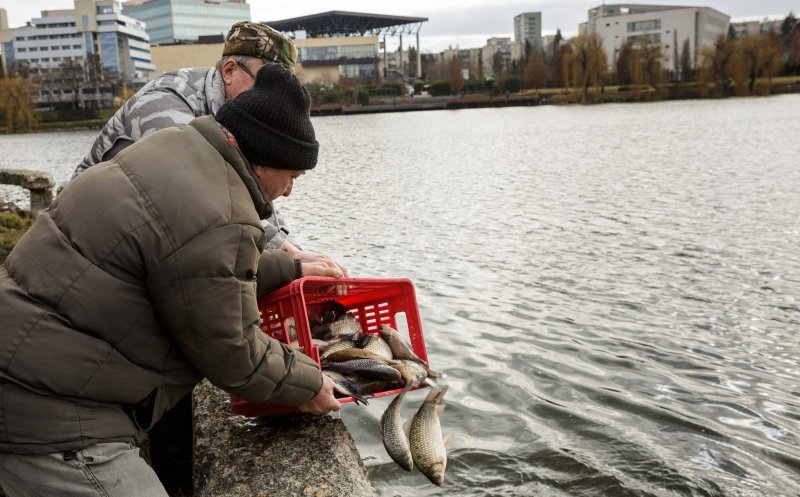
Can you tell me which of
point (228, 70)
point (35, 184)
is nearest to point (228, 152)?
point (228, 70)

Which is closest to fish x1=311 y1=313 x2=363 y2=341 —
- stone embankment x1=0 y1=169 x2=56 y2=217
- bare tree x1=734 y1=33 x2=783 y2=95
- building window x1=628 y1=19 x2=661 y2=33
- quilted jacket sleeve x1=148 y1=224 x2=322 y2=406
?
quilted jacket sleeve x1=148 y1=224 x2=322 y2=406

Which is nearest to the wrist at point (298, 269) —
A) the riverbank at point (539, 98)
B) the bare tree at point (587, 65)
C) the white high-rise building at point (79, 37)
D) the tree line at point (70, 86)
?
the tree line at point (70, 86)

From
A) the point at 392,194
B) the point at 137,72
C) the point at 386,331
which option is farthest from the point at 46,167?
the point at 137,72

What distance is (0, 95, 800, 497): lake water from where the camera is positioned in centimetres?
522

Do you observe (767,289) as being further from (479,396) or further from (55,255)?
(55,255)

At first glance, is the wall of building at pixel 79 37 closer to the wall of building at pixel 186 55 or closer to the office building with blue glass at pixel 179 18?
the wall of building at pixel 186 55

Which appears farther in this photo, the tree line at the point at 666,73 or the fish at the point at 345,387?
the tree line at the point at 666,73

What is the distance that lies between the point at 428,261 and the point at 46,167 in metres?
25.6

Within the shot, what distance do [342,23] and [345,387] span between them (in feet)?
535

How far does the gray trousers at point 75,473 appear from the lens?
A: 2.40 metres

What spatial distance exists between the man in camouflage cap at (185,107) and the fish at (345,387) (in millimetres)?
631

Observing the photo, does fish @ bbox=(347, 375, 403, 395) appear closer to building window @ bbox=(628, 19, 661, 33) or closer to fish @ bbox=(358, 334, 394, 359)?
fish @ bbox=(358, 334, 394, 359)

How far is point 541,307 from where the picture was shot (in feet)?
29.4

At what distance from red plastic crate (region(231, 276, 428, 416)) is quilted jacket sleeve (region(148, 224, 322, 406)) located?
674 millimetres
